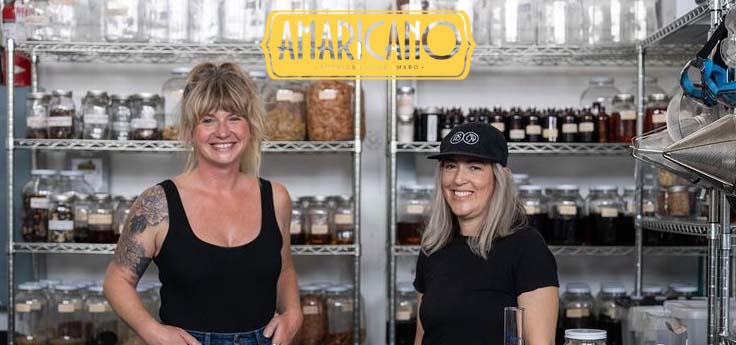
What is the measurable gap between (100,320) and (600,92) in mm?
2054

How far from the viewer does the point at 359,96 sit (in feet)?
10.7

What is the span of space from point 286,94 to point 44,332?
1227 millimetres

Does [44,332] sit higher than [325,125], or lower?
lower

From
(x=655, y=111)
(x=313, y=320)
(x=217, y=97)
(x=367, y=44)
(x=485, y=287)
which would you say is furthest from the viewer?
(x=367, y=44)

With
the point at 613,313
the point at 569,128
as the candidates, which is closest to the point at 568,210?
the point at 569,128

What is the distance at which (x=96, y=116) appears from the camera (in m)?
3.27

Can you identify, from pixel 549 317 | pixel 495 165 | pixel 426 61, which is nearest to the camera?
pixel 549 317

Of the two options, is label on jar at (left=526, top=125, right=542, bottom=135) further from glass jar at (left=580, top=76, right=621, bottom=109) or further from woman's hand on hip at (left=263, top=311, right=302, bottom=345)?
woman's hand on hip at (left=263, top=311, right=302, bottom=345)

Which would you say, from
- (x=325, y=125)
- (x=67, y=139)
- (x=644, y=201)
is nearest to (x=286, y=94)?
(x=325, y=125)

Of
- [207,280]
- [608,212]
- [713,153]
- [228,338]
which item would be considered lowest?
[228,338]

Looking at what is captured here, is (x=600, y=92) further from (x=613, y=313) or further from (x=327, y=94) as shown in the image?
(x=327, y=94)

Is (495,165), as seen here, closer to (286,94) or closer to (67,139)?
(286,94)

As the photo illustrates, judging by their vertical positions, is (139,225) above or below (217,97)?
below

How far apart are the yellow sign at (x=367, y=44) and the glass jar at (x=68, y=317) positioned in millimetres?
1081
